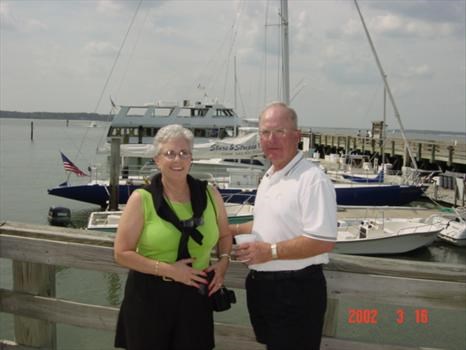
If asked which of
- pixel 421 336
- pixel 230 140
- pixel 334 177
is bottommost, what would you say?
pixel 421 336

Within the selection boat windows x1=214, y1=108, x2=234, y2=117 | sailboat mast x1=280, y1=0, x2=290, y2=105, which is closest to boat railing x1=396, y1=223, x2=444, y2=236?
sailboat mast x1=280, y1=0, x2=290, y2=105

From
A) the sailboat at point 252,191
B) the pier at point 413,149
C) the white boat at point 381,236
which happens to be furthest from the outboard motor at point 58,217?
the pier at point 413,149

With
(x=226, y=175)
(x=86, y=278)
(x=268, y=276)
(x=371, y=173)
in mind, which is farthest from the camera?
(x=371, y=173)

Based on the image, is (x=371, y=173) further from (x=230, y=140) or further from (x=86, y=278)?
(x=86, y=278)

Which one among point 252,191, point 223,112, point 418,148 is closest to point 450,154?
point 418,148

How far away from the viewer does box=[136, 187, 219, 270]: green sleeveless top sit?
224 centimetres

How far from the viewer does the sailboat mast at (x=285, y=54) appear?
51.2 ft

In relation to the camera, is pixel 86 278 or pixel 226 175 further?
pixel 226 175

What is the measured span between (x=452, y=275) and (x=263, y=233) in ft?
3.28

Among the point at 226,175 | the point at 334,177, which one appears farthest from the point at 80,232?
the point at 334,177

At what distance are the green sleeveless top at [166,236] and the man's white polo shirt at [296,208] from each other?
0.88 feet

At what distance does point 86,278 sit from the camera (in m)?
11.6

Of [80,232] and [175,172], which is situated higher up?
[175,172]

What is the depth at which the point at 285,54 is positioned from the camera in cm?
1586
